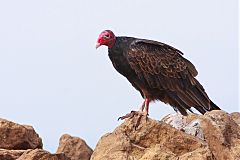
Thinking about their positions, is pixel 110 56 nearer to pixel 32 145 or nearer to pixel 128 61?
pixel 128 61

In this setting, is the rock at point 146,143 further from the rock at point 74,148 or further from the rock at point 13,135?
the rock at point 74,148

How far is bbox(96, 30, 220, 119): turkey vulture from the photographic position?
962cm

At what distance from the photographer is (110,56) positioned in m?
9.70

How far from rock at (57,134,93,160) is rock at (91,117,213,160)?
9.91 feet

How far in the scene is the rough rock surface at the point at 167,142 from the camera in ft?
23.8

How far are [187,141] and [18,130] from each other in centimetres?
330

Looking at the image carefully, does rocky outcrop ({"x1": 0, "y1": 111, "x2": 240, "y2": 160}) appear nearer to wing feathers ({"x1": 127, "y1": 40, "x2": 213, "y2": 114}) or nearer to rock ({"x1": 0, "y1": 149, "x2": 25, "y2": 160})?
rock ({"x1": 0, "y1": 149, "x2": 25, "y2": 160})

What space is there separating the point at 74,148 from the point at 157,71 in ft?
8.04

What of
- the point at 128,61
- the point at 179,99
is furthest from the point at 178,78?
the point at 128,61

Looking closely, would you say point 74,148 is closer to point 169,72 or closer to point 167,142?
point 169,72

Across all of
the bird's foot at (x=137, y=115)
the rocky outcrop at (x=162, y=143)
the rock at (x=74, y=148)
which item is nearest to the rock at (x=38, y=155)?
the rocky outcrop at (x=162, y=143)

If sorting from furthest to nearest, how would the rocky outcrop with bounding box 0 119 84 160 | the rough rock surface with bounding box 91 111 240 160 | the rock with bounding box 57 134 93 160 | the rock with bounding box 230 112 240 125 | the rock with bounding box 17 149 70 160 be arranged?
the rock with bounding box 57 134 93 160 → the rock with bounding box 230 112 240 125 → the rocky outcrop with bounding box 0 119 84 160 → the rock with bounding box 17 149 70 160 → the rough rock surface with bounding box 91 111 240 160

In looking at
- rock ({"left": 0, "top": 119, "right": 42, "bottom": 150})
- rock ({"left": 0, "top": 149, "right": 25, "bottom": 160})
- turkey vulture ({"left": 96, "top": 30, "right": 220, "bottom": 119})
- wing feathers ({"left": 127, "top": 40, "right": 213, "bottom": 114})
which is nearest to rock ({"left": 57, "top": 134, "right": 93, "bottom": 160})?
rock ({"left": 0, "top": 119, "right": 42, "bottom": 150})

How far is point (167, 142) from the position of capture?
299 inches
